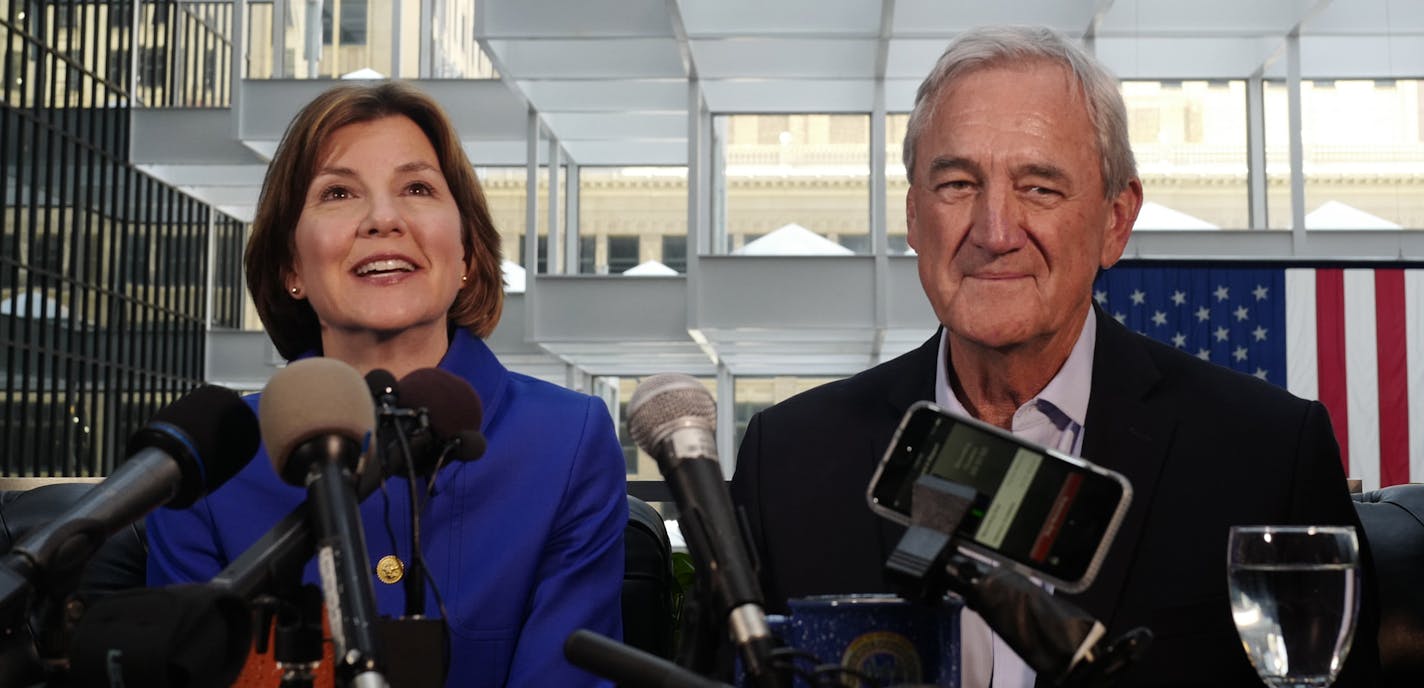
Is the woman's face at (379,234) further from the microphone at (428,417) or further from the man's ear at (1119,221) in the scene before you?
the microphone at (428,417)

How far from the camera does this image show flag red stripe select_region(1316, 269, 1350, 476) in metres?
14.2

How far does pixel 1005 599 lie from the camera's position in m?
1.32

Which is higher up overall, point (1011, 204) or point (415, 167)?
point (415, 167)

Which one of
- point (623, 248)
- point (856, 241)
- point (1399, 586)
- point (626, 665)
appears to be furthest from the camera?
point (856, 241)

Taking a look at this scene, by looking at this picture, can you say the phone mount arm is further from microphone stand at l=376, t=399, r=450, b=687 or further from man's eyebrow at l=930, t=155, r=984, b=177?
man's eyebrow at l=930, t=155, r=984, b=177

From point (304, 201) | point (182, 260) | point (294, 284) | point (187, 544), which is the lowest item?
point (187, 544)

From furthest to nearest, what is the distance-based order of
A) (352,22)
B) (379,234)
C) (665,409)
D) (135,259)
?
1. (135,259)
2. (352,22)
3. (379,234)
4. (665,409)

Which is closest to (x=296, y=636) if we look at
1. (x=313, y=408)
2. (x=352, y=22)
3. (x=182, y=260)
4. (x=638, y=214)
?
(x=313, y=408)

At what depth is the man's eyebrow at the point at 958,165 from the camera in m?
2.58

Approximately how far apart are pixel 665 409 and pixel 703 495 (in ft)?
0.31

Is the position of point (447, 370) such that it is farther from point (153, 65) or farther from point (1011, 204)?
point (153, 65)

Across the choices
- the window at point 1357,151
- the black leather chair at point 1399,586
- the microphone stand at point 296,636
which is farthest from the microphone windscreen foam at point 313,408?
the window at point 1357,151

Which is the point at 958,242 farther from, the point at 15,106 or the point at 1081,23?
the point at 15,106

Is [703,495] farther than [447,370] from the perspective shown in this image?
No
